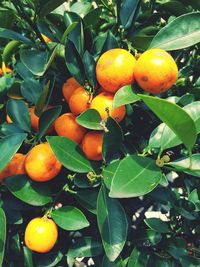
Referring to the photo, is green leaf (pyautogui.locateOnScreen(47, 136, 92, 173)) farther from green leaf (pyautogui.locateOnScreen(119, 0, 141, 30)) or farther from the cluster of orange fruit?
green leaf (pyautogui.locateOnScreen(119, 0, 141, 30))

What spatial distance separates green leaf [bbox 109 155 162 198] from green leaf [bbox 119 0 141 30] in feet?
1.16

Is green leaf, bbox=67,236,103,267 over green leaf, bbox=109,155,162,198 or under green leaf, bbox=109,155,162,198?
under

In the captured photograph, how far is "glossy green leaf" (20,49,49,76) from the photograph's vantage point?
0.83 metres

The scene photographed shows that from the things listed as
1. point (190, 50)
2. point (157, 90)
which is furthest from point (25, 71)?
point (190, 50)

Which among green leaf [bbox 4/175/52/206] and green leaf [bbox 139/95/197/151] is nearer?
green leaf [bbox 139/95/197/151]

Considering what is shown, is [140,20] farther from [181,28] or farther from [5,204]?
[5,204]

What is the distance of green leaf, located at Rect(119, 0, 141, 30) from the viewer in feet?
3.02

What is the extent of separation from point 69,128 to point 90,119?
0.09 m

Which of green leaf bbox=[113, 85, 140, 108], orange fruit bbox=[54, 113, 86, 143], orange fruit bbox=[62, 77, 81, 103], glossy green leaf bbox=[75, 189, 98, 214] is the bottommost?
glossy green leaf bbox=[75, 189, 98, 214]

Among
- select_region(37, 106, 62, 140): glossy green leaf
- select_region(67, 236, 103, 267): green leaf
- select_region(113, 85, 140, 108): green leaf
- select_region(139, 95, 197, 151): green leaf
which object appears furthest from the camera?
select_region(67, 236, 103, 267): green leaf

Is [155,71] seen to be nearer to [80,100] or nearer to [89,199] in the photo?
[80,100]

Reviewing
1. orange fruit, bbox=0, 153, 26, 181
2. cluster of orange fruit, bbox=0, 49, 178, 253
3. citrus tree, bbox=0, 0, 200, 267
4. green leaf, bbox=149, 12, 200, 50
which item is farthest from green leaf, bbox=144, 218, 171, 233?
green leaf, bbox=149, 12, 200, 50

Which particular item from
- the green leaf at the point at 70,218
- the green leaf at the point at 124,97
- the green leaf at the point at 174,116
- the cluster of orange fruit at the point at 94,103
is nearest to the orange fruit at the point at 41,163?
the cluster of orange fruit at the point at 94,103

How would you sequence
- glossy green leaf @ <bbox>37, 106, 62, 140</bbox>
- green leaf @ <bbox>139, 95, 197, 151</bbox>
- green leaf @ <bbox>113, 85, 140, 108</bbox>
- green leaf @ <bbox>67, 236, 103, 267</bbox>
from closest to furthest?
green leaf @ <bbox>139, 95, 197, 151</bbox> < green leaf @ <bbox>113, 85, 140, 108</bbox> < glossy green leaf @ <bbox>37, 106, 62, 140</bbox> < green leaf @ <bbox>67, 236, 103, 267</bbox>
